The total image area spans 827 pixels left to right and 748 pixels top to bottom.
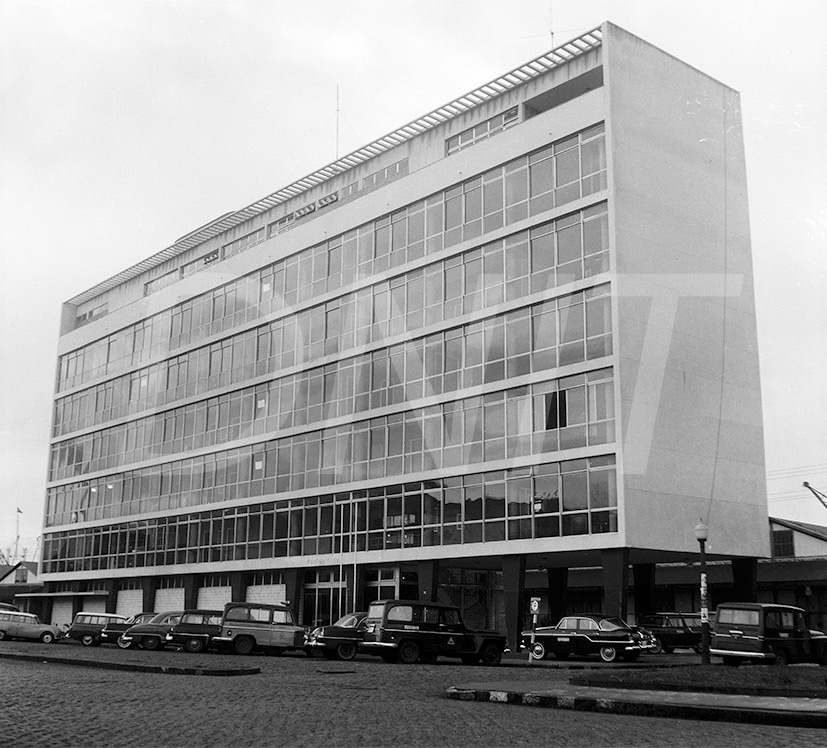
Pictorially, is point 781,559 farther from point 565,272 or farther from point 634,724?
point 634,724

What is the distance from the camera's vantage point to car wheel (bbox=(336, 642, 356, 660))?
107 feet

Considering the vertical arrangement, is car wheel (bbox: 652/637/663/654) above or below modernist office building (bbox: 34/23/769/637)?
below

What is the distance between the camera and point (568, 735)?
39.6ft

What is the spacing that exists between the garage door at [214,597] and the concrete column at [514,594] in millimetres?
18643

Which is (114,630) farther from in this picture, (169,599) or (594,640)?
(594,640)

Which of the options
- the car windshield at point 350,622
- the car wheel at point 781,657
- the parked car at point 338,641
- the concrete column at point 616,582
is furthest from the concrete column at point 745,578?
the parked car at point 338,641

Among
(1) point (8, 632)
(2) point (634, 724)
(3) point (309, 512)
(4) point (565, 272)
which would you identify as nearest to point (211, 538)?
(3) point (309, 512)

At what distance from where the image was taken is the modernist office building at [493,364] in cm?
3778

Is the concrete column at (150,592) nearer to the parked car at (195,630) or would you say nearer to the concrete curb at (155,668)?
the parked car at (195,630)

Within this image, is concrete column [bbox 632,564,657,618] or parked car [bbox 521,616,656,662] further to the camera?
concrete column [bbox 632,564,657,618]

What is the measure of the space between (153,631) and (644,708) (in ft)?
86.4

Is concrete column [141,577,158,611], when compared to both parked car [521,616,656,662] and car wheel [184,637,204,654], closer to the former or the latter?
car wheel [184,637,204,654]

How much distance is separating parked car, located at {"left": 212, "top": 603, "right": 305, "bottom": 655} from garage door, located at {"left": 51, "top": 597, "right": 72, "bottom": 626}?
3535 cm

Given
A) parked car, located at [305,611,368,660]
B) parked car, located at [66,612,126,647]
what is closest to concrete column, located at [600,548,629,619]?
parked car, located at [305,611,368,660]
